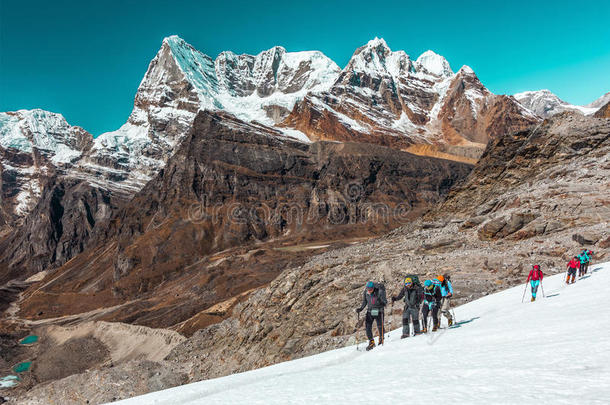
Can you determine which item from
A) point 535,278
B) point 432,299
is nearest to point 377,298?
point 432,299

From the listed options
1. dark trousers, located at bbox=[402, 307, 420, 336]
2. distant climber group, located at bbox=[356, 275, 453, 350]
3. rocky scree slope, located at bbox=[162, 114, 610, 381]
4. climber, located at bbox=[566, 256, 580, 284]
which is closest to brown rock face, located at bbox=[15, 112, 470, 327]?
rocky scree slope, located at bbox=[162, 114, 610, 381]

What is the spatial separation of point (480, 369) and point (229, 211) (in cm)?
15298

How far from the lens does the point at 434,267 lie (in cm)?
2612

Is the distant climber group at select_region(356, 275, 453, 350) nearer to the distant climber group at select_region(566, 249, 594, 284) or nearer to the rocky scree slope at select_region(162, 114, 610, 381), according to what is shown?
the rocky scree slope at select_region(162, 114, 610, 381)

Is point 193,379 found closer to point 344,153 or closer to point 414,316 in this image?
point 414,316

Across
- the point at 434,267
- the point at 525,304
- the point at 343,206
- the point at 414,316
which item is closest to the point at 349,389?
the point at 414,316

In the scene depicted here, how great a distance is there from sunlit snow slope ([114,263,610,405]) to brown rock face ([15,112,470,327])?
86.8 m

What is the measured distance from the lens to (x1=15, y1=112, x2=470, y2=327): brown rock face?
4897 inches

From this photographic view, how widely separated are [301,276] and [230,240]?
370ft

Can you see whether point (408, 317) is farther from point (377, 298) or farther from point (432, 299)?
point (377, 298)

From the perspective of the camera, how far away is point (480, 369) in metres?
6.71

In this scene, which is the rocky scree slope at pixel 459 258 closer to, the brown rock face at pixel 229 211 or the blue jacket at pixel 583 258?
the blue jacket at pixel 583 258

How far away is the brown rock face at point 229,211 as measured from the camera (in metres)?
124

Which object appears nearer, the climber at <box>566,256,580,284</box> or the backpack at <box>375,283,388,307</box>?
the backpack at <box>375,283,388,307</box>
